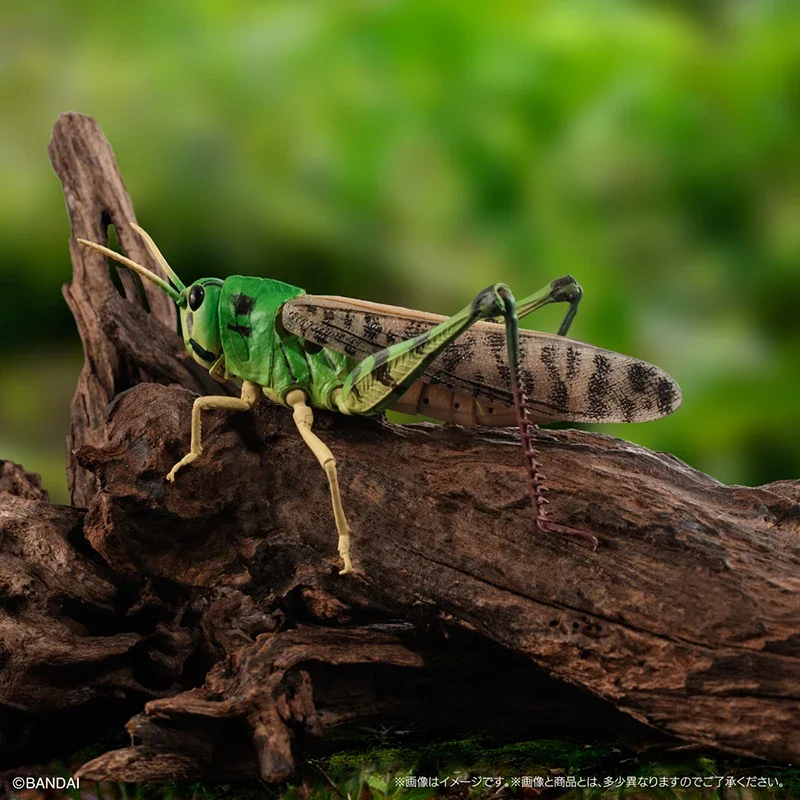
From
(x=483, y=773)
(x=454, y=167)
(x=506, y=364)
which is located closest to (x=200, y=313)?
(x=506, y=364)

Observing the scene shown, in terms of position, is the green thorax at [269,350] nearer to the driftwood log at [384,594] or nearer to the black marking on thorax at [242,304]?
the black marking on thorax at [242,304]

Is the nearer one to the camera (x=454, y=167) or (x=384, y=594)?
(x=384, y=594)

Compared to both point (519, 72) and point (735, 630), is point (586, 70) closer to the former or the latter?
point (519, 72)

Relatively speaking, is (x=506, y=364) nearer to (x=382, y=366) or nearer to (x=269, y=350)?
(x=382, y=366)

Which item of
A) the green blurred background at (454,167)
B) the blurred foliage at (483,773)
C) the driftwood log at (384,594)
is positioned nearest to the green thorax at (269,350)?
the driftwood log at (384,594)

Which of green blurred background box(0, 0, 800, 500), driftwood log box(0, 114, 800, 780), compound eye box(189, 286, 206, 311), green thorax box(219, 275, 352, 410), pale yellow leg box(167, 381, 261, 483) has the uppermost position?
green blurred background box(0, 0, 800, 500)

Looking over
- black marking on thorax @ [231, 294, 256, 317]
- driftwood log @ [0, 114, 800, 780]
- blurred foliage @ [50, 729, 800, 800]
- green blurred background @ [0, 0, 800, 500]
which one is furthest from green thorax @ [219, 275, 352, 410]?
green blurred background @ [0, 0, 800, 500]

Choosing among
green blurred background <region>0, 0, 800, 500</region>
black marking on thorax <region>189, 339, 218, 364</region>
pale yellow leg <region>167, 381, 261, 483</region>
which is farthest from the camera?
green blurred background <region>0, 0, 800, 500</region>

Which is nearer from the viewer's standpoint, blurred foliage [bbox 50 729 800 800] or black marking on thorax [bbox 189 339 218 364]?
blurred foliage [bbox 50 729 800 800]

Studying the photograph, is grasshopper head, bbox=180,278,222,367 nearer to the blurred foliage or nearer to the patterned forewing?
the patterned forewing
